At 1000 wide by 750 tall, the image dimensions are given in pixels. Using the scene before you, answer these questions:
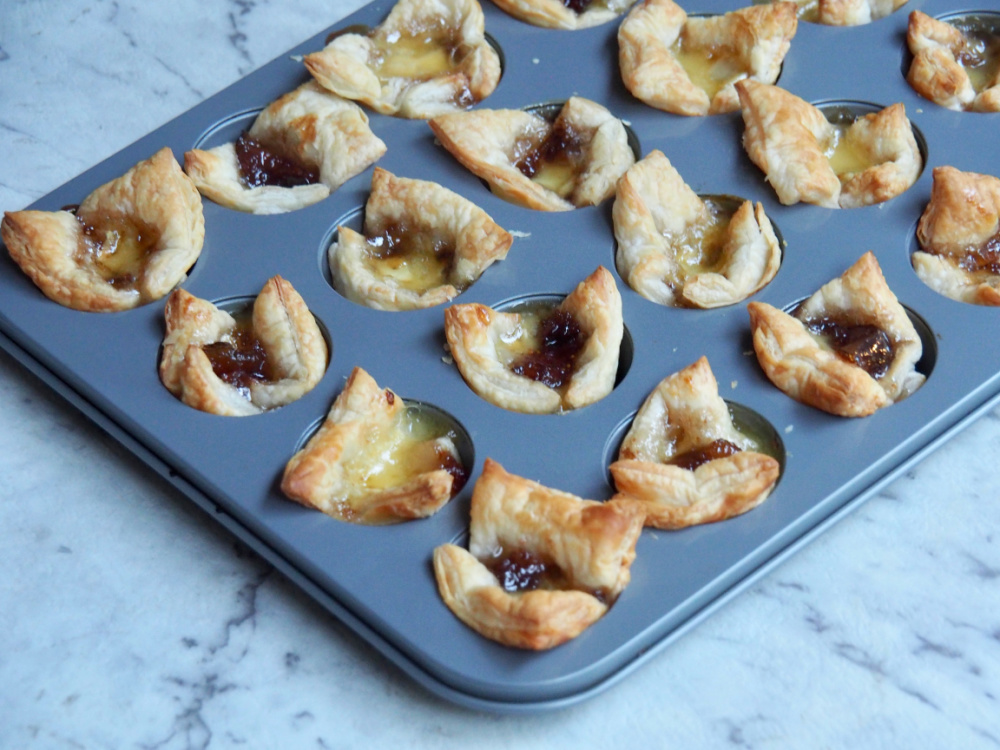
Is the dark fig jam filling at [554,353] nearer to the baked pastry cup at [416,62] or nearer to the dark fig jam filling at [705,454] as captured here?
the dark fig jam filling at [705,454]

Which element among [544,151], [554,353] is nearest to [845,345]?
[554,353]

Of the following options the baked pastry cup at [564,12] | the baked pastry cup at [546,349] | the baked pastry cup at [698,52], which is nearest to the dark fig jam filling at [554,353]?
the baked pastry cup at [546,349]

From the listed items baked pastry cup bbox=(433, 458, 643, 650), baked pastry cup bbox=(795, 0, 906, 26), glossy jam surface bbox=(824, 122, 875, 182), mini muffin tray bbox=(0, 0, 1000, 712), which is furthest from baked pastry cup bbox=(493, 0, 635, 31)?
baked pastry cup bbox=(433, 458, 643, 650)

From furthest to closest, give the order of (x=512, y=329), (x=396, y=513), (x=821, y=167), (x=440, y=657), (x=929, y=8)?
(x=929, y=8) < (x=821, y=167) < (x=512, y=329) < (x=396, y=513) < (x=440, y=657)

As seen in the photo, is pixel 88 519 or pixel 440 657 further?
pixel 88 519

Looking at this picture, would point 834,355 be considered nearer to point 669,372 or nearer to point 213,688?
point 669,372

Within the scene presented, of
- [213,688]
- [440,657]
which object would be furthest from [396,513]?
[213,688]

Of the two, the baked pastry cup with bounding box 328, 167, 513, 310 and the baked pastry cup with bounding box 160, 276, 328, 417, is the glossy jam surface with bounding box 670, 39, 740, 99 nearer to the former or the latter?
the baked pastry cup with bounding box 328, 167, 513, 310
